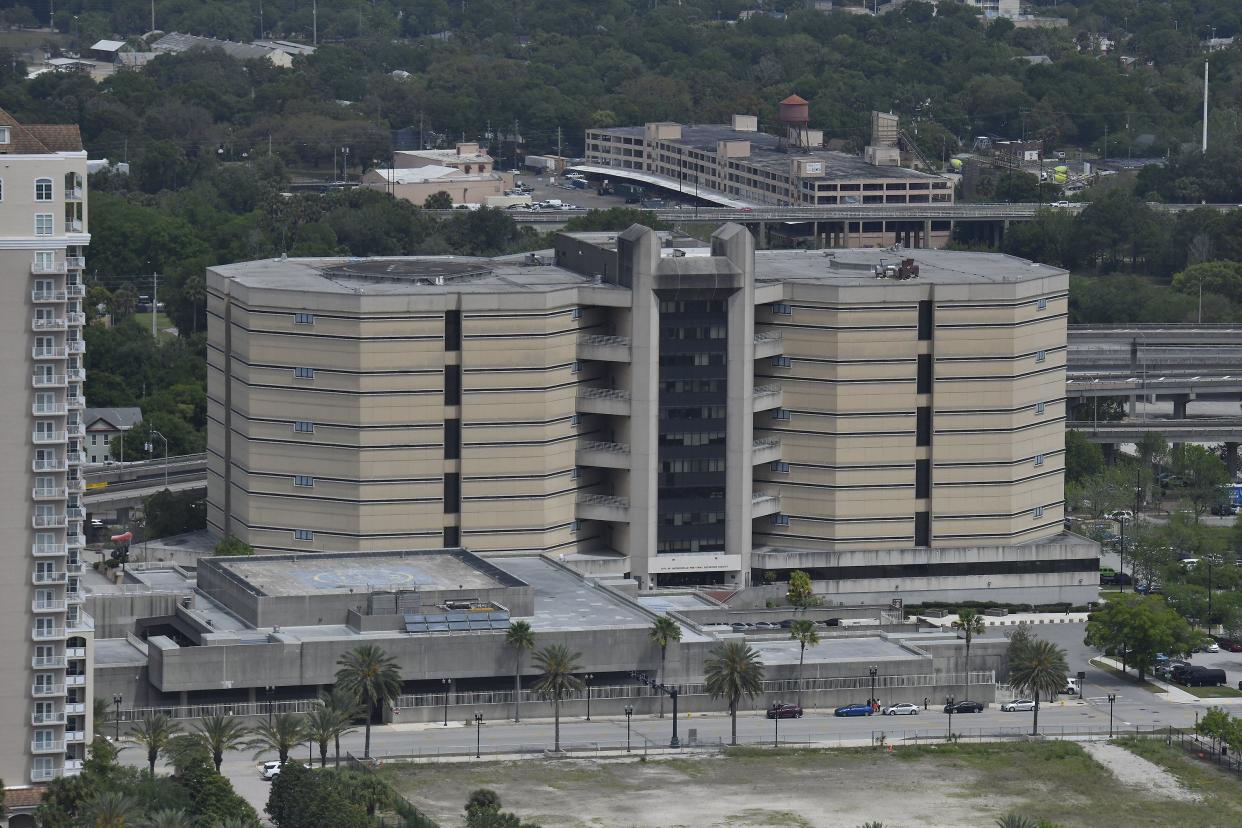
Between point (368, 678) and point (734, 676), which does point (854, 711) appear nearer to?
point (734, 676)

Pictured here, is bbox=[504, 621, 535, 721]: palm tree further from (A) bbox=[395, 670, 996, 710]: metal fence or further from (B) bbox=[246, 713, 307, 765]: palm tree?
(B) bbox=[246, 713, 307, 765]: palm tree

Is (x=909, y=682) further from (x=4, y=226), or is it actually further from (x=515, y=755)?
(x=4, y=226)

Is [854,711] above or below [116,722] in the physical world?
below

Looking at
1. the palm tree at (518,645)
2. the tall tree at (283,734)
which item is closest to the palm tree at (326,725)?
the tall tree at (283,734)

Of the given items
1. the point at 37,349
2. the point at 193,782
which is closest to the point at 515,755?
the point at 193,782

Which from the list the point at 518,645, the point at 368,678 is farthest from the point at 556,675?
the point at 368,678

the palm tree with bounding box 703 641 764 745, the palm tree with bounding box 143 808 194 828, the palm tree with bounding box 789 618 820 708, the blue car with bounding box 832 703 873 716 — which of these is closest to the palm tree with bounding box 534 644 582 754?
the palm tree with bounding box 703 641 764 745
